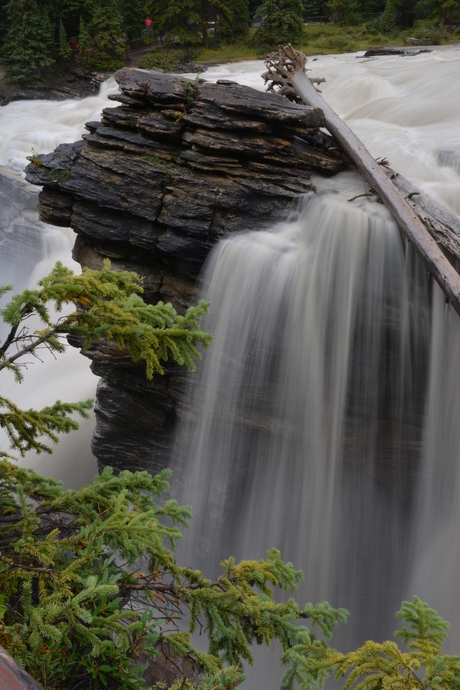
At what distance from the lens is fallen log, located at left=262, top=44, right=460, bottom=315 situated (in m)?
5.25

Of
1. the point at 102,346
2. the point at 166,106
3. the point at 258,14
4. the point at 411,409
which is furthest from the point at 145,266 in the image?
the point at 258,14

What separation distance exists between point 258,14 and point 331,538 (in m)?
25.1

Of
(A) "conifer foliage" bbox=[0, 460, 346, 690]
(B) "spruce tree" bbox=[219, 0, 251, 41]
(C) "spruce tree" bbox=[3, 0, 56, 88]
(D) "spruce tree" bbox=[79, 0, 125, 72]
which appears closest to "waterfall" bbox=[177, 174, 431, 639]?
(A) "conifer foliage" bbox=[0, 460, 346, 690]

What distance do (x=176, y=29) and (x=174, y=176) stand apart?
21.5m

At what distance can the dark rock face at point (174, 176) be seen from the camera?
682 cm

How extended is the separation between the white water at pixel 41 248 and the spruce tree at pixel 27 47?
8.69 ft

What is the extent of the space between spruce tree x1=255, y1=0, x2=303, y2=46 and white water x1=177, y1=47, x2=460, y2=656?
1949 cm

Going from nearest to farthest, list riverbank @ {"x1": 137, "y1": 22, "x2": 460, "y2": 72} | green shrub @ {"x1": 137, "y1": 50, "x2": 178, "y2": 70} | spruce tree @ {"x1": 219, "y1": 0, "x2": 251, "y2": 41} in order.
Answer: riverbank @ {"x1": 137, "y1": 22, "x2": 460, "y2": 72} → green shrub @ {"x1": 137, "y1": 50, "x2": 178, "y2": 70} → spruce tree @ {"x1": 219, "y1": 0, "x2": 251, "y2": 41}

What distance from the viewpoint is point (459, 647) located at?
19.2ft

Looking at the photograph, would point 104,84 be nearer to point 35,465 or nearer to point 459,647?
point 35,465

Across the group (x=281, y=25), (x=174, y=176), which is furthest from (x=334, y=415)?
(x=281, y=25)

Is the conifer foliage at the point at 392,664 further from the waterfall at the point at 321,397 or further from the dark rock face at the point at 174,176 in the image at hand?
the dark rock face at the point at 174,176

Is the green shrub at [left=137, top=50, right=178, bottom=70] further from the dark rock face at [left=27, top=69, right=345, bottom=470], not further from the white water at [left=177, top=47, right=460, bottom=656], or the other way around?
the white water at [left=177, top=47, right=460, bottom=656]

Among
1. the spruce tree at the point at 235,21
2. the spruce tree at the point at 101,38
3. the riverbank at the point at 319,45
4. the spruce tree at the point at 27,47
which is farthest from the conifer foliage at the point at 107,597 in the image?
the spruce tree at the point at 235,21
